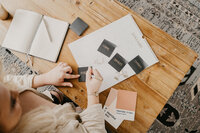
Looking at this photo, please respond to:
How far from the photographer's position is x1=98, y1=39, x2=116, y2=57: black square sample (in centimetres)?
99

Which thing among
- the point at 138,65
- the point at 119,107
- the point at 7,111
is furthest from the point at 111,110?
the point at 7,111

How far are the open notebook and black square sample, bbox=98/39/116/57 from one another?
25 centimetres

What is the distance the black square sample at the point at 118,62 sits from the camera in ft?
3.17

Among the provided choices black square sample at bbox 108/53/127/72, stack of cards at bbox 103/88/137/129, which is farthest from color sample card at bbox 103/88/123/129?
black square sample at bbox 108/53/127/72

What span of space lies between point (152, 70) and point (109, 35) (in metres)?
0.32

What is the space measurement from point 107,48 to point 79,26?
223mm

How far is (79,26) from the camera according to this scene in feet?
3.37

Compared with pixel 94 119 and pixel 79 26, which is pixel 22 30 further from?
pixel 94 119

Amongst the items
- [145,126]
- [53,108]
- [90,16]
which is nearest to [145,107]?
[145,126]

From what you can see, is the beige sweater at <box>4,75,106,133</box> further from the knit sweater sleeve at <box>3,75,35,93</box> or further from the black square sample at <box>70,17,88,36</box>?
the black square sample at <box>70,17,88,36</box>

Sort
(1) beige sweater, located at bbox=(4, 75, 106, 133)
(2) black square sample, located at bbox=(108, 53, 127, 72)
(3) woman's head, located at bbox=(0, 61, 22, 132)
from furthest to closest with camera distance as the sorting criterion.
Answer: (2) black square sample, located at bbox=(108, 53, 127, 72) → (1) beige sweater, located at bbox=(4, 75, 106, 133) → (3) woman's head, located at bbox=(0, 61, 22, 132)

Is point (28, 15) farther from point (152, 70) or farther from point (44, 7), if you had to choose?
point (152, 70)

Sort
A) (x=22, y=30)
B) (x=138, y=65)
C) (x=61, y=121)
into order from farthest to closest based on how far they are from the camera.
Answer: (x=22, y=30), (x=138, y=65), (x=61, y=121)

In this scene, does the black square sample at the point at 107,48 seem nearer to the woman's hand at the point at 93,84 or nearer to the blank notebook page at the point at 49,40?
the woman's hand at the point at 93,84
